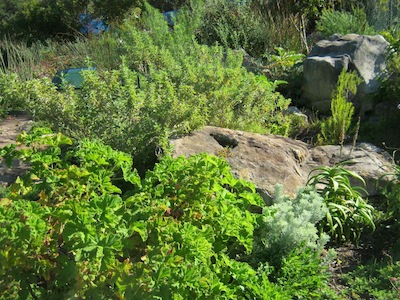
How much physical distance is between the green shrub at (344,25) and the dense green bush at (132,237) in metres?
6.33

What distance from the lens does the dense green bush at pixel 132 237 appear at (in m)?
2.62

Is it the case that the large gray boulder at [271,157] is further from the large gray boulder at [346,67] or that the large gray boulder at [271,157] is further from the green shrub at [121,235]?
the large gray boulder at [346,67]

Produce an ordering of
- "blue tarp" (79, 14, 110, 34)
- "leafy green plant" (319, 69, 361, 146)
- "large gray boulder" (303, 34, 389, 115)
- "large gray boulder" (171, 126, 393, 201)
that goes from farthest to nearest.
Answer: "blue tarp" (79, 14, 110, 34) → "large gray boulder" (303, 34, 389, 115) → "leafy green plant" (319, 69, 361, 146) → "large gray boulder" (171, 126, 393, 201)

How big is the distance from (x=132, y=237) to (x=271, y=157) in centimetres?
222

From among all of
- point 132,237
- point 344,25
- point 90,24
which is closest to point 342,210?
point 132,237

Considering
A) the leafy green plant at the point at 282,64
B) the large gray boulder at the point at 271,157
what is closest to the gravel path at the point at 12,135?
the large gray boulder at the point at 271,157

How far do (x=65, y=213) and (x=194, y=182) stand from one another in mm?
843

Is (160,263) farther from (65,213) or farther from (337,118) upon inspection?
(337,118)

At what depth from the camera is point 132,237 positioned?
3047 mm

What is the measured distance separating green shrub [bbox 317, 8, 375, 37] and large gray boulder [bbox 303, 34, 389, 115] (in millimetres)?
1423

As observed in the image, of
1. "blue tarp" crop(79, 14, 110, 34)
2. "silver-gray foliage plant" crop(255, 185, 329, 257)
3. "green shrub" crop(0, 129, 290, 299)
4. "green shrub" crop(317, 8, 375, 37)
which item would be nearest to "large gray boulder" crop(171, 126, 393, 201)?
"silver-gray foliage plant" crop(255, 185, 329, 257)

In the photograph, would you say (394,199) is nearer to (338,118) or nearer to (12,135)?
(338,118)

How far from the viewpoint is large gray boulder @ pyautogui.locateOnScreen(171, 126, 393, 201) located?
4684mm

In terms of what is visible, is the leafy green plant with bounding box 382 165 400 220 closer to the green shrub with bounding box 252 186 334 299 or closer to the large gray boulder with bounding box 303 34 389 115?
the green shrub with bounding box 252 186 334 299
